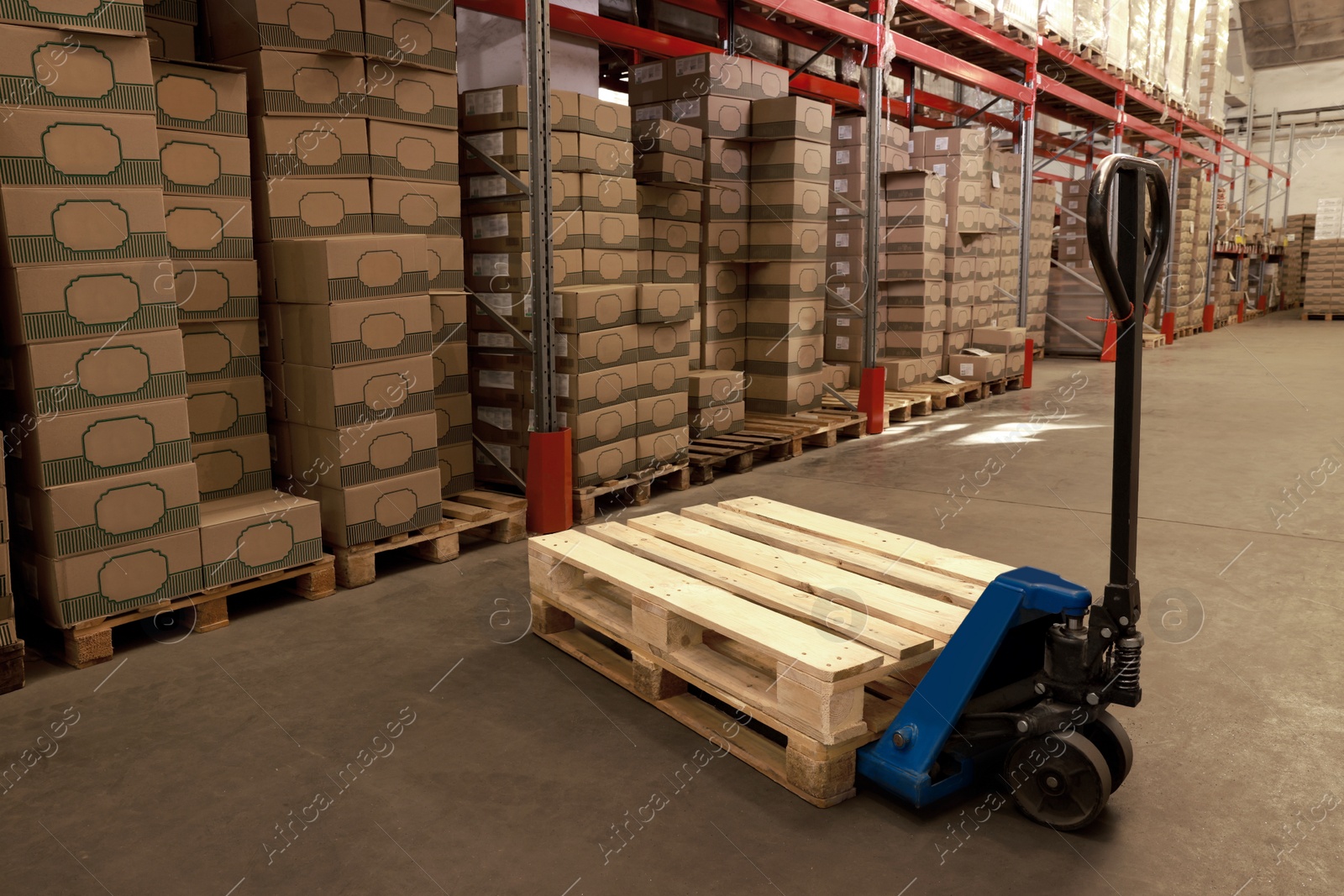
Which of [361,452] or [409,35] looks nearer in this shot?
[361,452]

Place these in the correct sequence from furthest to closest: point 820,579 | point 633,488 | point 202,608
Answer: point 633,488, point 202,608, point 820,579

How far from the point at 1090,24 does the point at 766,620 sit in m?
11.1

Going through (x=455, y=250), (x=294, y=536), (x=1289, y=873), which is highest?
(x=455, y=250)

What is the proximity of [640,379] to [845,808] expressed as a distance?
11.6ft

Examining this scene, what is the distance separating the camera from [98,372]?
11.4 feet

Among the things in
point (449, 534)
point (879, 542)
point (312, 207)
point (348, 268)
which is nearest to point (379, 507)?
point (449, 534)

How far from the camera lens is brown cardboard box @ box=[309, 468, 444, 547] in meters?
4.31

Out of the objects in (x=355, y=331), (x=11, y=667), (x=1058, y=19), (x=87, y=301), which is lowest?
(x=11, y=667)

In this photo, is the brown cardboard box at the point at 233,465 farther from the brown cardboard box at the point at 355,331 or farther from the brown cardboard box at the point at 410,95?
the brown cardboard box at the point at 410,95

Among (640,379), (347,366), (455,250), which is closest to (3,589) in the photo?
(347,366)

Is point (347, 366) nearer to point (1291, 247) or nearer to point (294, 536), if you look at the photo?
point (294, 536)

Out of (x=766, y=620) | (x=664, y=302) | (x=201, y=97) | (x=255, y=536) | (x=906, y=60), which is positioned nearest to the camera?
(x=766, y=620)

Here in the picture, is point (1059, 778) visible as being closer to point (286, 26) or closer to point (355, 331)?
point (355, 331)

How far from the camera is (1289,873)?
2.31m
